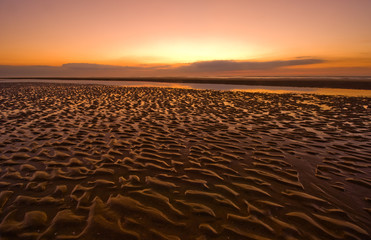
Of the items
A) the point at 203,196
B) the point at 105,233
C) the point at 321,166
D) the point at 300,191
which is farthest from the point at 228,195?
the point at 321,166

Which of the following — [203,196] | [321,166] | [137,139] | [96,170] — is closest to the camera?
[203,196]

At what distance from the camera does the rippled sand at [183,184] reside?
3855mm

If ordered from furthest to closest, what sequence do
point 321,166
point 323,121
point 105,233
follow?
point 323,121 → point 321,166 → point 105,233

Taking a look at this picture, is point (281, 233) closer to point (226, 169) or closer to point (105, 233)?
point (226, 169)

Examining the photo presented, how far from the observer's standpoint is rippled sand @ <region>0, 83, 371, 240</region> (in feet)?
12.6

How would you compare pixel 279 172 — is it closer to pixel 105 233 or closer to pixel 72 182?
pixel 105 233

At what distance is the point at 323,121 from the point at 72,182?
51.6 ft

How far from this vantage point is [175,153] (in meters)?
7.80

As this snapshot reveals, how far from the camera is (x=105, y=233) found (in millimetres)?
3689

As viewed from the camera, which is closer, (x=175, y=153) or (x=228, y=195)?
(x=228, y=195)

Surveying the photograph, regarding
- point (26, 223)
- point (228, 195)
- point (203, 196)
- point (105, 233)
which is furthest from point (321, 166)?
point (26, 223)

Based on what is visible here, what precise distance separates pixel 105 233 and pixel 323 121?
1541 centimetres

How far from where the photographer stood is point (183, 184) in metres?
5.52

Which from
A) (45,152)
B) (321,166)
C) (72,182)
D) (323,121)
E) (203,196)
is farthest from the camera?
(323,121)
